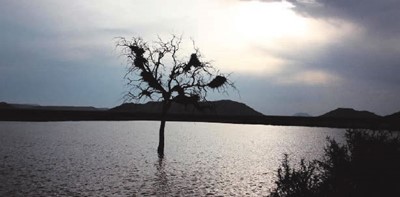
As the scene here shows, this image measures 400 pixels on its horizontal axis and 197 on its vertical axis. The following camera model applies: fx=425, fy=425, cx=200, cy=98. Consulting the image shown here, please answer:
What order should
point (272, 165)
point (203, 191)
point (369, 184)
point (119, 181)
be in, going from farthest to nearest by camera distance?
point (272, 165) → point (119, 181) → point (203, 191) → point (369, 184)

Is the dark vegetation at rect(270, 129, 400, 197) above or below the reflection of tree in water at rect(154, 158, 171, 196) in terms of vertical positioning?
above

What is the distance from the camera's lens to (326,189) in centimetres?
1167

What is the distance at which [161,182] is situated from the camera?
25844 mm

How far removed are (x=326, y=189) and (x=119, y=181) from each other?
16.5 meters

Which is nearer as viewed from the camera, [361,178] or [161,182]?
[361,178]

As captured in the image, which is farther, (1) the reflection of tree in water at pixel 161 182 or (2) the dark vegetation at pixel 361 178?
(1) the reflection of tree in water at pixel 161 182

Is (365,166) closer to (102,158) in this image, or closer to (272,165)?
(272,165)

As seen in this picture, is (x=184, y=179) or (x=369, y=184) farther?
(x=184, y=179)

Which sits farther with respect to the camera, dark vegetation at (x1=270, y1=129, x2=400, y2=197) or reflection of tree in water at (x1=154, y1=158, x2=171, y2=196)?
reflection of tree in water at (x1=154, y1=158, x2=171, y2=196)

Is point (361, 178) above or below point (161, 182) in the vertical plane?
above

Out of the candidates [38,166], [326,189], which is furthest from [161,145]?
[326,189]

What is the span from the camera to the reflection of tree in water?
2277 cm

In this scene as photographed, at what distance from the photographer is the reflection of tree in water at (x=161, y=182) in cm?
2277

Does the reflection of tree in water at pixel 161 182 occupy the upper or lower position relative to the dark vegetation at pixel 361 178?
lower
